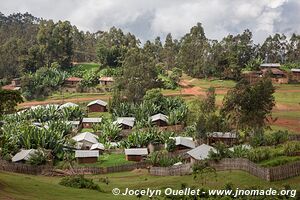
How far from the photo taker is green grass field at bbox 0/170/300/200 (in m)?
27.2

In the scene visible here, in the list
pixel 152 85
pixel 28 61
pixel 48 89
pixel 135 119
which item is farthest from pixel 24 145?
pixel 28 61

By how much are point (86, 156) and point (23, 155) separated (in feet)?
21.5

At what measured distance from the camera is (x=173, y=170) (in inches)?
1609

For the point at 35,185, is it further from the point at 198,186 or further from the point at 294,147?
the point at 294,147

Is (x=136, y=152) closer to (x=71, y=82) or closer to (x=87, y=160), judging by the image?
(x=87, y=160)

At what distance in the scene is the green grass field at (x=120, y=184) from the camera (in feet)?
89.3

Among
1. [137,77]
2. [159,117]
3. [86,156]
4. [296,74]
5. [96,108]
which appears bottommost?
[86,156]

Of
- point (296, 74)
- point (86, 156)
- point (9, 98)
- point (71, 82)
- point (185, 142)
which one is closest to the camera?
point (9, 98)

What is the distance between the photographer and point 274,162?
36938mm

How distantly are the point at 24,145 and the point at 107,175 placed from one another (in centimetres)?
1174

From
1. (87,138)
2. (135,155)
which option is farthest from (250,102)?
(87,138)

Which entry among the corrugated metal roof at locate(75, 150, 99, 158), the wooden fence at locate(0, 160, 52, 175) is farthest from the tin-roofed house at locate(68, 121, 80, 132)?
the wooden fence at locate(0, 160, 52, 175)

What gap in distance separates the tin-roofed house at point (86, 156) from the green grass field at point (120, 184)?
275 inches

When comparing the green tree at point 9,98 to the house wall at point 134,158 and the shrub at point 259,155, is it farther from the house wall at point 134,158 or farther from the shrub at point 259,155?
the house wall at point 134,158
